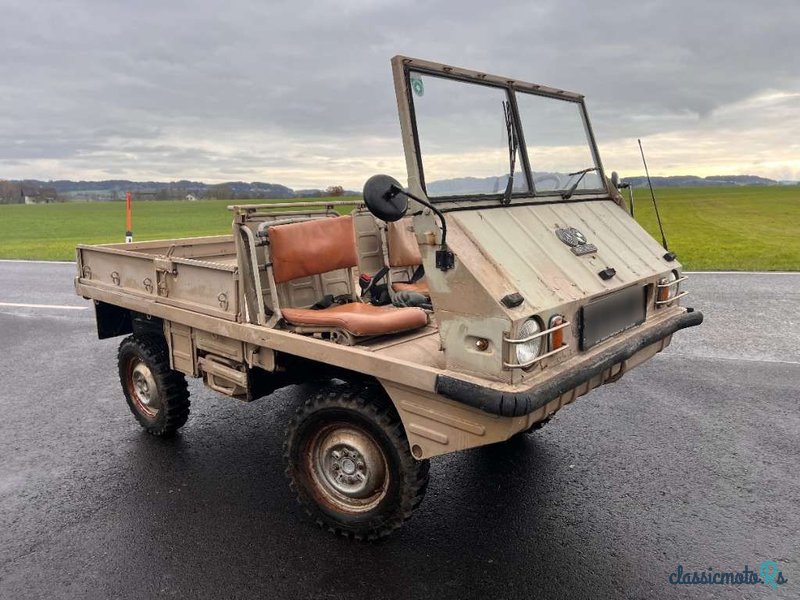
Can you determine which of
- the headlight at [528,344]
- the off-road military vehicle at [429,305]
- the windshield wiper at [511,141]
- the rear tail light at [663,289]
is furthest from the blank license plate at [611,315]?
the windshield wiper at [511,141]

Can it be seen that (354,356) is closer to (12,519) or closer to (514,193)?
(514,193)

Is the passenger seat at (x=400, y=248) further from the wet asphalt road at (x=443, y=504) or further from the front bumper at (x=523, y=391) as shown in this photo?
the front bumper at (x=523, y=391)

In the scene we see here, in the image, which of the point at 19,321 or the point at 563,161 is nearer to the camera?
the point at 563,161

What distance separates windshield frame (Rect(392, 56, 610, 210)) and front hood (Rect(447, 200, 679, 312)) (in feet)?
0.29

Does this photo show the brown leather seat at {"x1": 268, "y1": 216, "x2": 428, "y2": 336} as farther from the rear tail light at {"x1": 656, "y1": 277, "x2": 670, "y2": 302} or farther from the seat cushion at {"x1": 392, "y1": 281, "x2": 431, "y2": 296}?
the rear tail light at {"x1": 656, "y1": 277, "x2": 670, "y2": 302}

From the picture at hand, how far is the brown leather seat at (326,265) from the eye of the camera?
359 cm

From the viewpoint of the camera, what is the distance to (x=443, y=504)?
390 cm

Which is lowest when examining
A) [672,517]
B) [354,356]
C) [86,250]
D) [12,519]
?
[672,517]

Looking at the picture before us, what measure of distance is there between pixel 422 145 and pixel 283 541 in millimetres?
2356

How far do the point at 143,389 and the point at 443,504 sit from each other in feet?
8.76

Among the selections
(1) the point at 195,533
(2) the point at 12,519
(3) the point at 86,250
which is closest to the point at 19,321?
(3) the point at 86,250

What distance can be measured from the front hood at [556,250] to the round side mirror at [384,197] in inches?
20.1

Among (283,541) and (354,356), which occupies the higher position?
(354,356)

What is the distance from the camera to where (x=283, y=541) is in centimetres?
352
